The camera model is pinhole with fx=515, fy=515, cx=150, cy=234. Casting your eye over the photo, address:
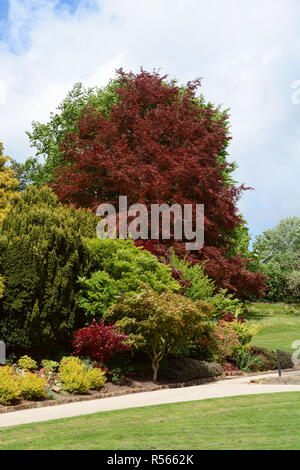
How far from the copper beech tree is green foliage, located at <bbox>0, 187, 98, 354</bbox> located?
6.85 meters

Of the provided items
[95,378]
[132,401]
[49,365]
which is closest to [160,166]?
[49,365]

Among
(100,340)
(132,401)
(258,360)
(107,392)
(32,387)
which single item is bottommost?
(258,360)

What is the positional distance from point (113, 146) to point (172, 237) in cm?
484

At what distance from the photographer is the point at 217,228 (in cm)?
2456

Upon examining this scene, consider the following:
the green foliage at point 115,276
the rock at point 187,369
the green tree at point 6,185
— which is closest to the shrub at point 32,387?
the green foliage at point 115,276

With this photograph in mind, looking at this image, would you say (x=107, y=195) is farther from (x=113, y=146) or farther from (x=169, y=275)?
(x=169, y=275)

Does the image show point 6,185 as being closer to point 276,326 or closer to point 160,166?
point 160,166

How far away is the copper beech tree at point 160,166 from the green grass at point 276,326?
2.85m

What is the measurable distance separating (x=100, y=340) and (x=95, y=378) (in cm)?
131

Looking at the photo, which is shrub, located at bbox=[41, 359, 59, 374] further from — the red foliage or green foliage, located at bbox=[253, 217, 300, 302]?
green foliage, located at bbox=[253, 217, 300, 302]

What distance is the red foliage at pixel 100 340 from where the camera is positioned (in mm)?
13602

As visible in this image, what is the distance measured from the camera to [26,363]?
43.4 feet

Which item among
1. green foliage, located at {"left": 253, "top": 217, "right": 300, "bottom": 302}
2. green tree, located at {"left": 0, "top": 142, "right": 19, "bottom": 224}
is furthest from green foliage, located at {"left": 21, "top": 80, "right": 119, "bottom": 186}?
green foliage, located at {"left": 253, "top": 217, "right": 300, "bottom": 302}
